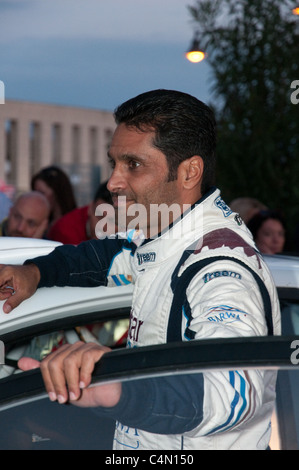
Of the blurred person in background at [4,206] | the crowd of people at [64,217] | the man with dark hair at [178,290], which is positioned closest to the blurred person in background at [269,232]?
the crowd of people at [64,217]

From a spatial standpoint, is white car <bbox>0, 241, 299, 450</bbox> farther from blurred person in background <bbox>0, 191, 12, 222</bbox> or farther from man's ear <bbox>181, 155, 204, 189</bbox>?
blurred person in background <bbox>0, 191, 12, 222</bbox>

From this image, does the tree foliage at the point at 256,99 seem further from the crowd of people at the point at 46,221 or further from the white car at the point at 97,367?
the white car at the point at 97,367

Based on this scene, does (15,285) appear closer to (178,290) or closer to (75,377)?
(178,290)

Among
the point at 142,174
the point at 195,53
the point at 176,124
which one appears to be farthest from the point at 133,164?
the point at 195,53

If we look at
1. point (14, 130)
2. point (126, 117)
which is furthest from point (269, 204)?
point (14, 130)

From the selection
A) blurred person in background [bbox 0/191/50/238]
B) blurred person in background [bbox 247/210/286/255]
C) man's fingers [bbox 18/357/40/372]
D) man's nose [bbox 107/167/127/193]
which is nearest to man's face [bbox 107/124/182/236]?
man's nose [bbox 107/167/127/193]

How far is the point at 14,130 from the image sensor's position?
34.1 meters

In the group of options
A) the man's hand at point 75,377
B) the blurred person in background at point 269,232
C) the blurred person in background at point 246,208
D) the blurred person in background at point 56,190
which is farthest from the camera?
the blurred person in background at point 56,190

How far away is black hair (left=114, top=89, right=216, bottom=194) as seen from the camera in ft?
5.19

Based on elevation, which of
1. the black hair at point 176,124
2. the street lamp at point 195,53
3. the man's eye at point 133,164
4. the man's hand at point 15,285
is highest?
the street lamp at point 195,53

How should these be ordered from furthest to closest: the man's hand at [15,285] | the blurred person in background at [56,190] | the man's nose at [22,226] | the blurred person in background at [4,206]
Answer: the blurred person in background at [4,206] < the blurred person in background at [56,190] < the man's nose at [22,226] < the man's hand at [15,285]

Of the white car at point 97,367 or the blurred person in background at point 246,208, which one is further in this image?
the blurred person in background at point 246,208

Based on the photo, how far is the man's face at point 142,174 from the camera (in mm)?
1577

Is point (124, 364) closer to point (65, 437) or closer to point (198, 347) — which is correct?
point (198, 347)
